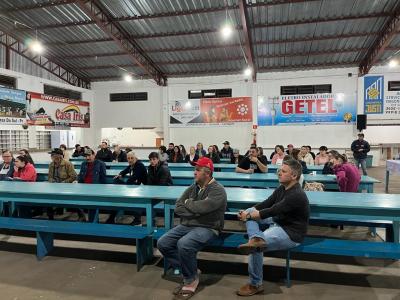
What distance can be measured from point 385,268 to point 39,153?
11816 millimetres

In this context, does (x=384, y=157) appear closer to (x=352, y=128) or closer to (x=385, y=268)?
(x=352, y=128)

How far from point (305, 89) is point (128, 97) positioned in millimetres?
8048

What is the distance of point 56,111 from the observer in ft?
42.5

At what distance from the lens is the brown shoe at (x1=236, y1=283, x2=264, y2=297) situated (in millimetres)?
2656

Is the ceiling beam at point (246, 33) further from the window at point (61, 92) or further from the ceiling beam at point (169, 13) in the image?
the window at point (61, 92)

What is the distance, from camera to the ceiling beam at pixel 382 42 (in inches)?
365

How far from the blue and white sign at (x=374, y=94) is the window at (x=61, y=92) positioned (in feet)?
40.8

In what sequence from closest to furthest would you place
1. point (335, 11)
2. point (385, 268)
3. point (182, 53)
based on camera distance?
point (385, 268)
point (335, 11)
point (182, 53)

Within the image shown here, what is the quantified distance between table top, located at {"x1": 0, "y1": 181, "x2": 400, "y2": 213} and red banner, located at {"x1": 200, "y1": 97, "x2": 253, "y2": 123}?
33.5 ft

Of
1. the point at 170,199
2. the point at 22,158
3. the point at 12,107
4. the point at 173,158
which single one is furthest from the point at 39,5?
the point at 170,199

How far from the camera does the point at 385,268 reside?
3.17 m

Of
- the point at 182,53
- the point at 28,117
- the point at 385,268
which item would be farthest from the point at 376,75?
the point at 28,117

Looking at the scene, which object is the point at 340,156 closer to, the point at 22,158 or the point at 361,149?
the point at 22,158

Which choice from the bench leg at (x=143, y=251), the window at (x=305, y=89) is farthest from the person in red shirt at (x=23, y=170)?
the window at (x=305, y=89)
